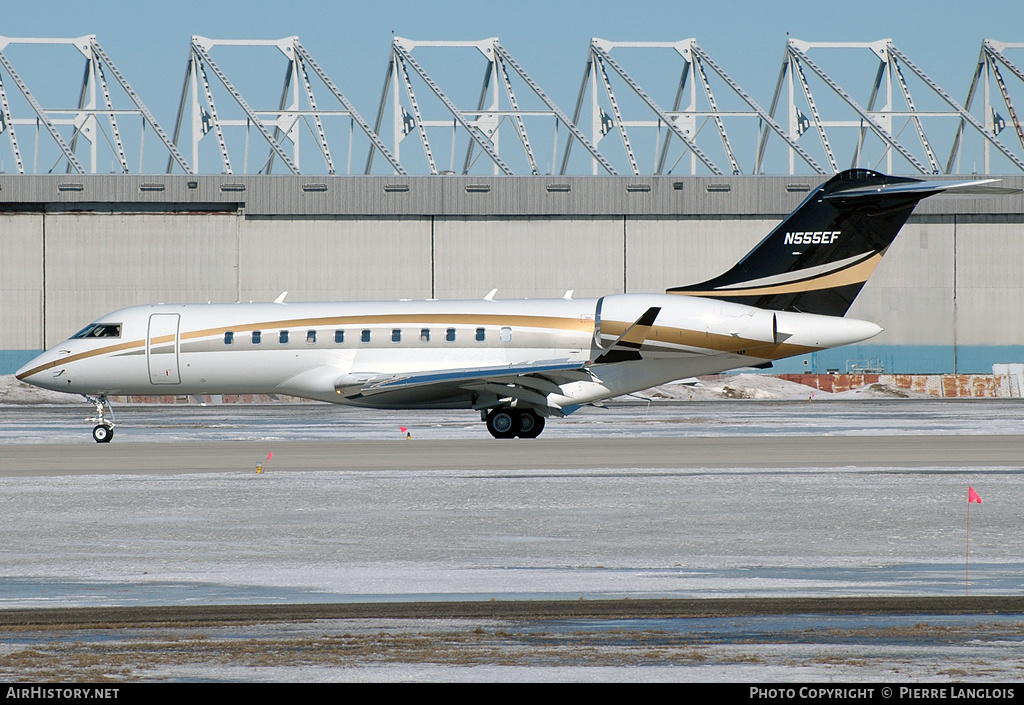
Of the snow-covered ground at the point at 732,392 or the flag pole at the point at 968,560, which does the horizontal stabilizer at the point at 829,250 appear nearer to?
the flag pole at the point at 968,560

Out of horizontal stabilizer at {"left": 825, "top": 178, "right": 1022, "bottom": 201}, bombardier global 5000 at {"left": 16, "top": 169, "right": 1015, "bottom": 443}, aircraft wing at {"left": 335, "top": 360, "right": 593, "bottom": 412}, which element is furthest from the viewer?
bombardier global 5000 at {"left": 16, "top": 169, "right": 1015, "bottom": 443}

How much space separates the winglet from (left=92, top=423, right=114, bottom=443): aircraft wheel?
1047 cm

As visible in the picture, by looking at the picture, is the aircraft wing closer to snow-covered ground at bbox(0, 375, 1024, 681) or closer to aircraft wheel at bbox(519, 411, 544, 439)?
aircraft wheel at bbox(519, 411, 544, 439)

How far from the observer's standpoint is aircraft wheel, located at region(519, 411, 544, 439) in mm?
Result: 24391

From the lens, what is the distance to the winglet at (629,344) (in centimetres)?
2386

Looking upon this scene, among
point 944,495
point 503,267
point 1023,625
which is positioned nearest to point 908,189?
point 944,495

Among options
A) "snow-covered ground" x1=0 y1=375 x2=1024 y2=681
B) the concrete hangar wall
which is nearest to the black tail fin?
"snow-covered ground" x1=0 y1=375 x2=1024 y2=681

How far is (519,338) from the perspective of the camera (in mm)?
25297

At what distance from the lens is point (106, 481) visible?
16.0 metres

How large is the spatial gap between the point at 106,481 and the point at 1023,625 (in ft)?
41.3

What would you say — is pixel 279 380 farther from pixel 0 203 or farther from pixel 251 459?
pixel 0 203

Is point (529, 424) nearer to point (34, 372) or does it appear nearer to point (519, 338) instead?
point (519, 338)

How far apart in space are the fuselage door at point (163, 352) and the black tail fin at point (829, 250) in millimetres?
12486

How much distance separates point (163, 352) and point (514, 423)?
27.5 feet
